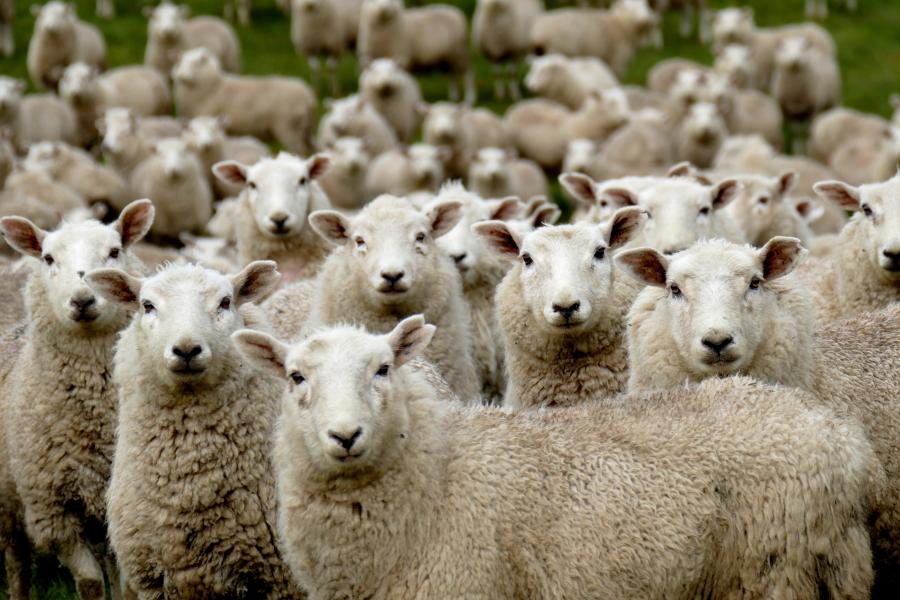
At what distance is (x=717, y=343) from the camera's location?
5516mm

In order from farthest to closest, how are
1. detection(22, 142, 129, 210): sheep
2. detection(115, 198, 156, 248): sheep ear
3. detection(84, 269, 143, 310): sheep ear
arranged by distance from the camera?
detection(22, 142, 129, 210): sheep
detection(115, 198, 156, 248): sheep ear
detection(84, 269, 143, 310): sheep ear

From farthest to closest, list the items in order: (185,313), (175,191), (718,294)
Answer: (175,191) → (718,294) → (185,313)

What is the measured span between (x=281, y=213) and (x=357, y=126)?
8371 mm

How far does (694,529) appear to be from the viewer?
4.88 m

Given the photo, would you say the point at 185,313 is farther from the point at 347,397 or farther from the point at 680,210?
the point at 680,210

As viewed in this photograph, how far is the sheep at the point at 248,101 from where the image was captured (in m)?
17.6

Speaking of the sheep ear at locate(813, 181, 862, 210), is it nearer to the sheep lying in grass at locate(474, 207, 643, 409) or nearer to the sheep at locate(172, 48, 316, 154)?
the sheep lying in grass at locate(474, 207, 643, 409)

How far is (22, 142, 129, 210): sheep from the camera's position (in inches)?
538

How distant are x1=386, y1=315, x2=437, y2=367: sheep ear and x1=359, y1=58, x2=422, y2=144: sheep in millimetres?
12503

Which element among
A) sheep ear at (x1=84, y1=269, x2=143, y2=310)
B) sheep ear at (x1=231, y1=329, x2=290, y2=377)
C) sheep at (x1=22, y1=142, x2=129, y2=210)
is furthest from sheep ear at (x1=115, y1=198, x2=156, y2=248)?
sheep at (x1=22, y1=142, x2=129, y2=210)

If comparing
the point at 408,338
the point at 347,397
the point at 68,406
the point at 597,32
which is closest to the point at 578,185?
the point at 68,406

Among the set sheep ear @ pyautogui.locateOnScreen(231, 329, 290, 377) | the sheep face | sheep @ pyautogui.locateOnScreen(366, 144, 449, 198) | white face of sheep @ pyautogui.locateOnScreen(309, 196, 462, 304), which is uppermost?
sheep ear @ pyautogui.locateOnScreen(231, 329, 290, 377)

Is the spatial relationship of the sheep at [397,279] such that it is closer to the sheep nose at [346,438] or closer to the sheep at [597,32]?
the sheep nose at [346,438]

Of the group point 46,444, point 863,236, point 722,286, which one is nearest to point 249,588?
point 46,444
